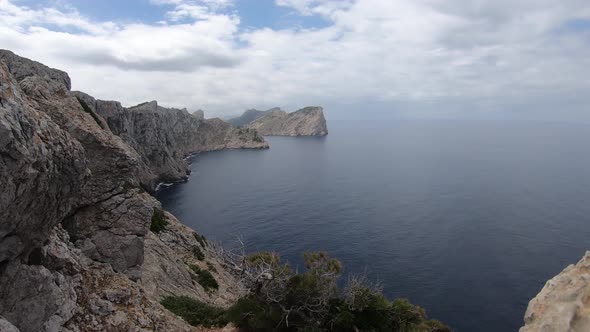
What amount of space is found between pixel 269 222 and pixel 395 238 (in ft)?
92.2

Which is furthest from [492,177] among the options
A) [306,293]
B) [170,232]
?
[306,293]

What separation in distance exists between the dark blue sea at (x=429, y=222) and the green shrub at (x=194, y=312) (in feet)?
121

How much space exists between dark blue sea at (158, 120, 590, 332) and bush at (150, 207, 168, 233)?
2506 cm

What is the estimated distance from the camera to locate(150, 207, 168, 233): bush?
4544 centimetres

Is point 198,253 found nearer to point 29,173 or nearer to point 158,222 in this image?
point 158,222

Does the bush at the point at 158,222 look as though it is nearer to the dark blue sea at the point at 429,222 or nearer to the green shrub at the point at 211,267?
the green shrub at the point at 211,267

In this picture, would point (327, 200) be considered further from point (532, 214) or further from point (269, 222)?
point (532, 214)

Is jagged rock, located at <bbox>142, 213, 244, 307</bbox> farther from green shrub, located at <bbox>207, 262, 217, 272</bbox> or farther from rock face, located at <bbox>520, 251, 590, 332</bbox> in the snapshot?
rock face, located at <bbox>520, 251, 590, 332</bbox>

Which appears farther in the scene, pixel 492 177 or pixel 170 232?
pixel 492 177

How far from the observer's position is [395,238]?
253 ft

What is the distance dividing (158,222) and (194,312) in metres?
24.9

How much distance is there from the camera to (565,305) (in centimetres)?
834

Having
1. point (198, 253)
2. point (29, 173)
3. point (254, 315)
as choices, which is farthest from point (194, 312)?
point (198, 253)

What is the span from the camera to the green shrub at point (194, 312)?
24094 millimetres
